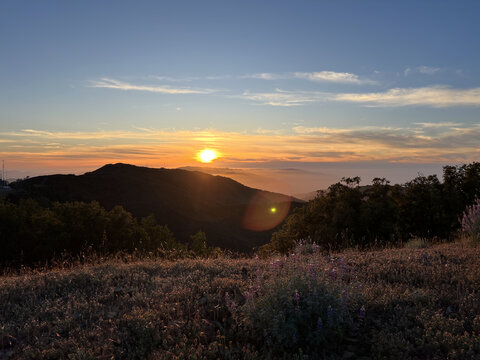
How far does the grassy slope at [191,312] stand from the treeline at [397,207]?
18439 millimetres

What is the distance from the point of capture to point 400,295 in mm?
5949

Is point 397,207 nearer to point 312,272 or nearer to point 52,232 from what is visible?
point 312,272

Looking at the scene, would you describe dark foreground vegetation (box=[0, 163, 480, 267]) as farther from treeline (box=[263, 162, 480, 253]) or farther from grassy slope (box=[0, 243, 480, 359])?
grassy slope (box=[0, 243, 480, 359])

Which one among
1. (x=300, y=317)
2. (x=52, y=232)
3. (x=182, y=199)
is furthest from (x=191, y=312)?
(x=182, y=199)

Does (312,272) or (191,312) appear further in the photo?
(191,312)

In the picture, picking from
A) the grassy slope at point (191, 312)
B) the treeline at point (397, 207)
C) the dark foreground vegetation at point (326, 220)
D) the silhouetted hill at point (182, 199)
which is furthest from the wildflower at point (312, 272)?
the silhouetted hill at point (182, 199)

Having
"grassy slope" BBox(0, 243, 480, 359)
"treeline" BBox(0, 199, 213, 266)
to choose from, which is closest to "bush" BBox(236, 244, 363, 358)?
"grassy slope" BBox(0, 243, 480, 359)

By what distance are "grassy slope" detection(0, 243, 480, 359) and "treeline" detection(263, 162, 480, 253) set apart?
18439 mm

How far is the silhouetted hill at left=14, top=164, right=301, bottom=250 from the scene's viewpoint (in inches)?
4018

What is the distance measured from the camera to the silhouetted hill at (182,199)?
335 feet

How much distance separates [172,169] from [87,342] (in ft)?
524

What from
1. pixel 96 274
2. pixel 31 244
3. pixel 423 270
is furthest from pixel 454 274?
pixel 31 244

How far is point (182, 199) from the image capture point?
130000 millimetres

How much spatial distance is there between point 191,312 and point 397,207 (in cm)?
2447
